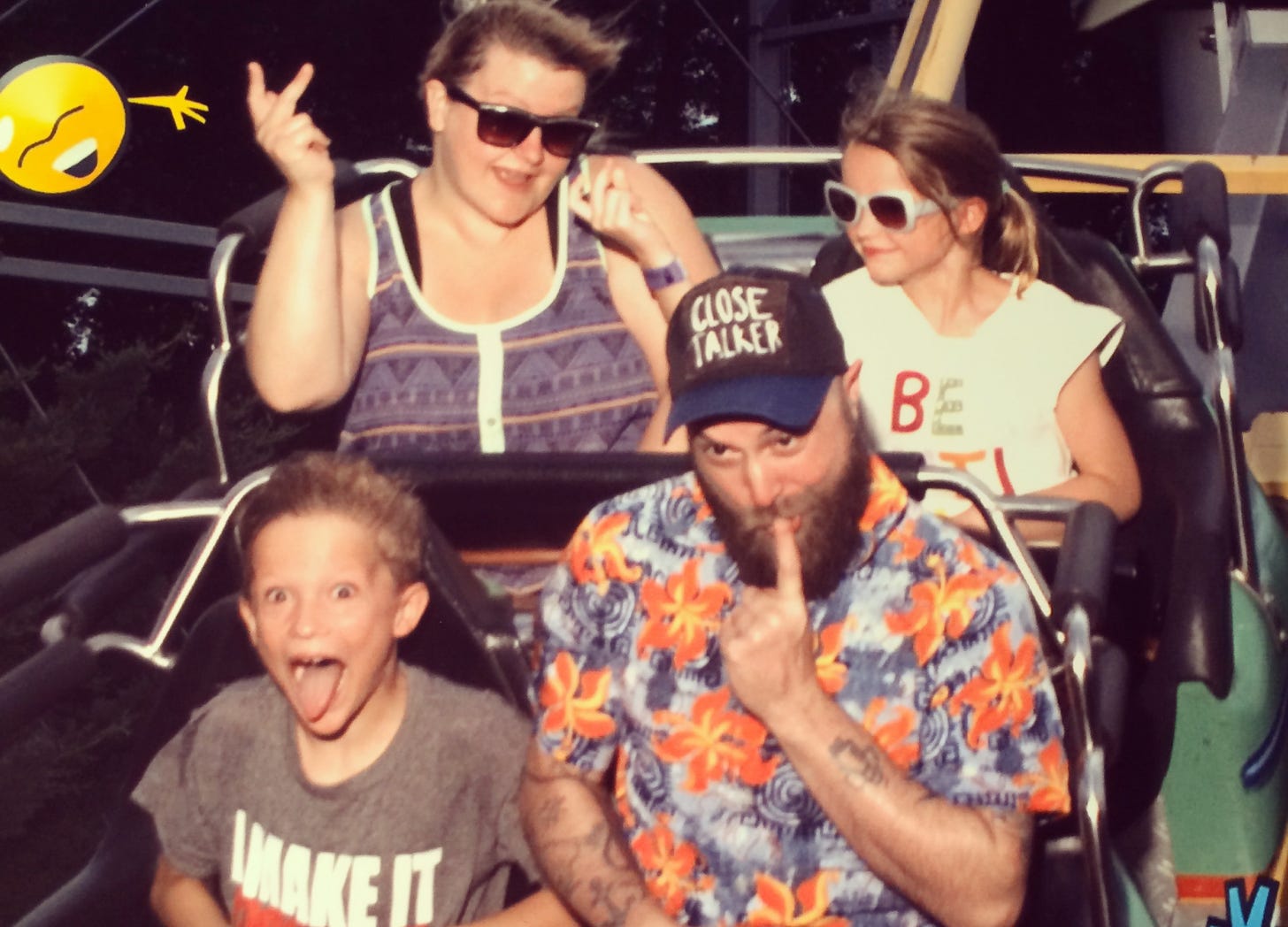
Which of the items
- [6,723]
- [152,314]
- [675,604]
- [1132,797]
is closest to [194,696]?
[6,723]

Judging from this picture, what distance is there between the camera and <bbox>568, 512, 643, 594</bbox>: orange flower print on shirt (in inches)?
81.0

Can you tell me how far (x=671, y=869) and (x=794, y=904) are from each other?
14 centimetres

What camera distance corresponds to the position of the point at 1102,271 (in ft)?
10.5

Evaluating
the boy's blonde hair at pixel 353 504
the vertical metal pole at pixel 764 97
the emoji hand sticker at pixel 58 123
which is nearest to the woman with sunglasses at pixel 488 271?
the boy's blonde hair at pixel 353 504

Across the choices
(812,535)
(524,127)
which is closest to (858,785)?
(812,535)

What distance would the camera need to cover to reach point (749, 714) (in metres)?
1.97

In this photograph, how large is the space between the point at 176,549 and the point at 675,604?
3.10 ft

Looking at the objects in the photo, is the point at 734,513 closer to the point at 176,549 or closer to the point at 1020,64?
the point at 176,549

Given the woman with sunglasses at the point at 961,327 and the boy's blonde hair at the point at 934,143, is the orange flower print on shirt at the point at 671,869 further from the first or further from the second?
the boy's blonde hair at the point at 934,143

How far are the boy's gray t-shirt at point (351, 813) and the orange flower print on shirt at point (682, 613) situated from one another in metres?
0.24

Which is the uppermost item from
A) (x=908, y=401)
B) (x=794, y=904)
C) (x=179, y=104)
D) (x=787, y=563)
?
(x=179, y=104)

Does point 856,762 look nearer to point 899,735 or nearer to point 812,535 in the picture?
point 899,735

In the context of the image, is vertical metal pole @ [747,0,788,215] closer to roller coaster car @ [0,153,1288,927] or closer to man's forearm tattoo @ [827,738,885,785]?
roller coaster car @ [0,153,1288,927]

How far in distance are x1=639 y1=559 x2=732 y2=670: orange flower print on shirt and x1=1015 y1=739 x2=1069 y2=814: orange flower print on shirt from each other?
13.6 inches
